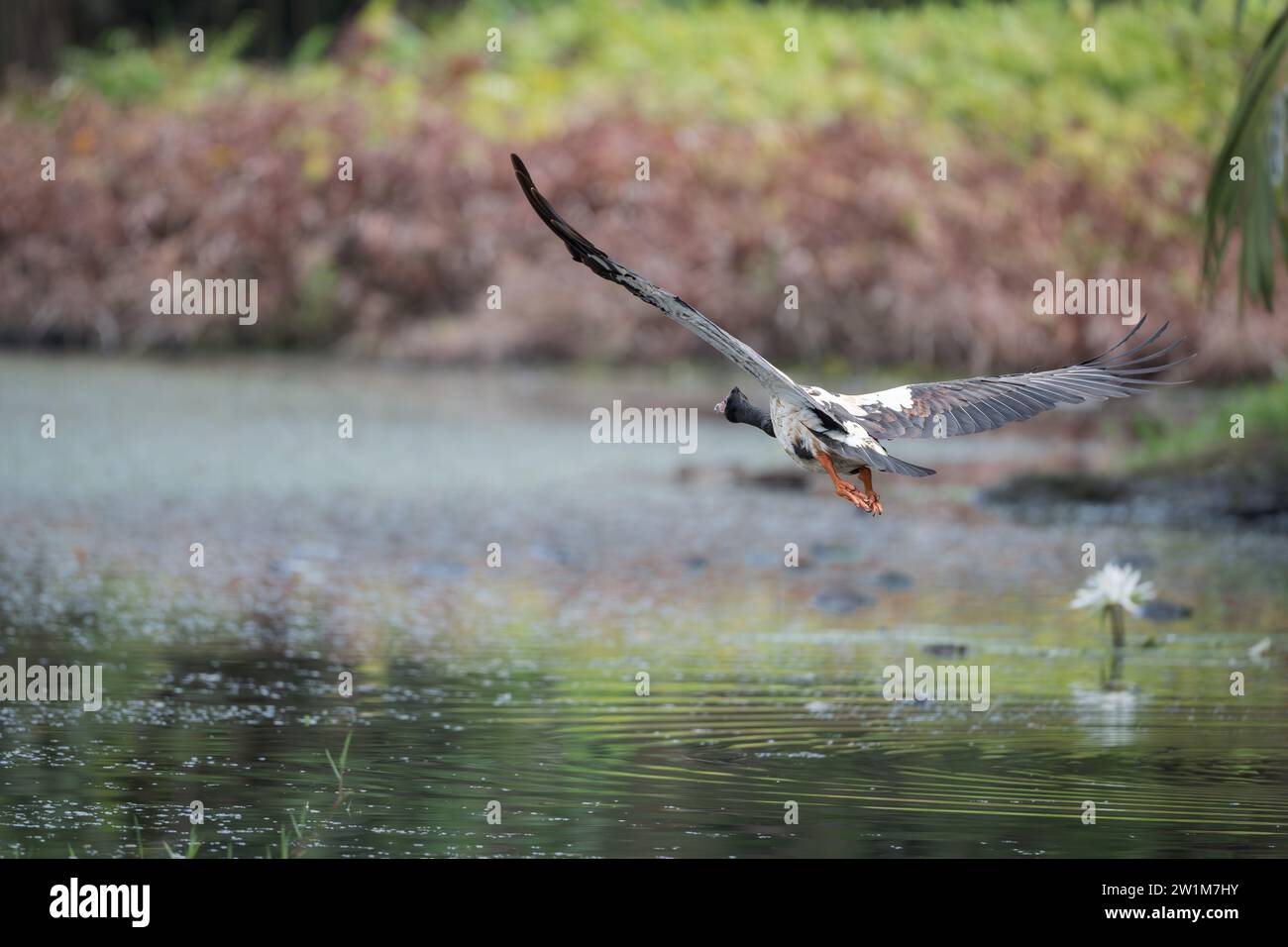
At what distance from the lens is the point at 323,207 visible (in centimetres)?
2105

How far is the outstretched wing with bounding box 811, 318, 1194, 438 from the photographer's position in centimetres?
589

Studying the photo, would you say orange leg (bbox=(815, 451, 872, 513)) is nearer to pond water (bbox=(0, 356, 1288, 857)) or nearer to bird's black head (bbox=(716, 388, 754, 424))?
bird's black head (bbox=(716, 388, 754, 424))

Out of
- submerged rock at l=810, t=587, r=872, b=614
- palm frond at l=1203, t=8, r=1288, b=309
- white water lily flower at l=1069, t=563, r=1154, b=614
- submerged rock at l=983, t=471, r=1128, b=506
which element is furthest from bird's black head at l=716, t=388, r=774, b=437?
submerged rock at l=983, t=471, r=1128, b=506

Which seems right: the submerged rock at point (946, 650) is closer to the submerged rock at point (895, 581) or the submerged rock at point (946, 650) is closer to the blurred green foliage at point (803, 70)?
the submerged rock at point (895, 581)

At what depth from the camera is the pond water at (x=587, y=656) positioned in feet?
19.4

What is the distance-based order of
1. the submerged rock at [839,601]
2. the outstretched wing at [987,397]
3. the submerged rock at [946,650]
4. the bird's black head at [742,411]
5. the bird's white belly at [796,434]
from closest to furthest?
the bird's white belly at [796,434] → the outstretched wing at [987,397] → the bird's black head at [742,411] → the submerged rock at [946,650] → the submerged rock at [839,601]

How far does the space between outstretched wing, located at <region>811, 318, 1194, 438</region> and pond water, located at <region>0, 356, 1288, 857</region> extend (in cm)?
107

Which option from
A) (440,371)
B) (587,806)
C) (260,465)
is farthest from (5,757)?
(440,371)

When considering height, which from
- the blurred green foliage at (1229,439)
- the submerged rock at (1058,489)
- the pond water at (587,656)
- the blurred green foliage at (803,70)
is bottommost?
the pond water at (587,656)

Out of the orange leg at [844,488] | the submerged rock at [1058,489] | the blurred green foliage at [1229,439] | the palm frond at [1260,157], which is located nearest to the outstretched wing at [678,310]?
the orange leg at [844,488]

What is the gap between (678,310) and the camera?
5.24m

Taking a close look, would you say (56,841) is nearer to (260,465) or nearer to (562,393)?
(260,465)

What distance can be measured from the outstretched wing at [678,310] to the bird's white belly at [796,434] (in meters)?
0.03

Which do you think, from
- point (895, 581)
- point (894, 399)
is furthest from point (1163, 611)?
point (894, 399)
